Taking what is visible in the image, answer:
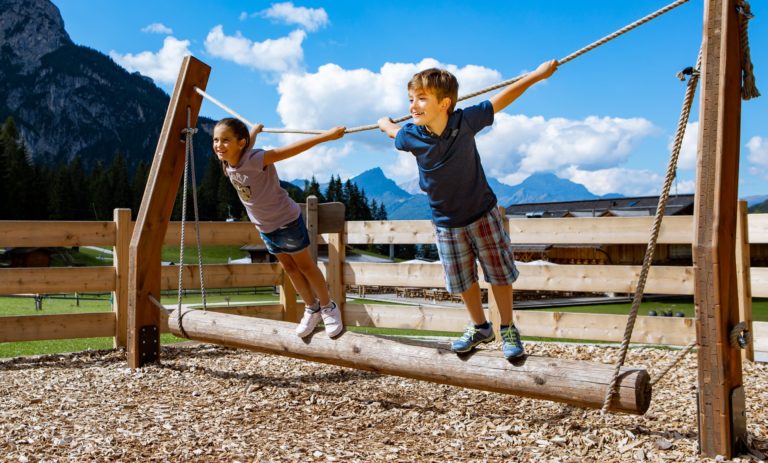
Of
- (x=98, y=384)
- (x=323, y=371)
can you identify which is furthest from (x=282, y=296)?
(x=98, y=384)

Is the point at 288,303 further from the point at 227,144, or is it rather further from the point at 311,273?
the point at 227,144

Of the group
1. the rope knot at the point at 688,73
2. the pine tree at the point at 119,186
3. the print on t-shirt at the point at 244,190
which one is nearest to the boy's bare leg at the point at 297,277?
the print on t-shirt at the point at 244,190

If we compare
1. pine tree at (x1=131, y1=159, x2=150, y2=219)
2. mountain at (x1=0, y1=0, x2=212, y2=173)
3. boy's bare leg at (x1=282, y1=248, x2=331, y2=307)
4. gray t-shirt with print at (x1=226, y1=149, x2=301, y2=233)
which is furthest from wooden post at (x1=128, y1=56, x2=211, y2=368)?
mountain at (x1=0, y1=0, x2=212, y2=173)

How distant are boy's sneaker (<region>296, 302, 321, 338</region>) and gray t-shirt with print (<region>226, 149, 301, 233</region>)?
637 millimetres

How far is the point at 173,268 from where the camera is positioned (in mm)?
7578

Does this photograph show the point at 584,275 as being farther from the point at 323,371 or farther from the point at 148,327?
the point at 148,327

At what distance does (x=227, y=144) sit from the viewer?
433cm

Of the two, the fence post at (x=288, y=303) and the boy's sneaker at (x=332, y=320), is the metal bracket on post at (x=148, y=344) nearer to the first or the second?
the fence post at (x=288, y=303)

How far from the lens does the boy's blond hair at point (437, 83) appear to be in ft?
10.7

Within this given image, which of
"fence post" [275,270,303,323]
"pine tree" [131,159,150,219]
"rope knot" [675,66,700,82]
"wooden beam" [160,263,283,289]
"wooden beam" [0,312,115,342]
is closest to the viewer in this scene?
"rope knot" [675,66,700,82]

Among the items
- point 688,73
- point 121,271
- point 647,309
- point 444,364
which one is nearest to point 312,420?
point 444,364

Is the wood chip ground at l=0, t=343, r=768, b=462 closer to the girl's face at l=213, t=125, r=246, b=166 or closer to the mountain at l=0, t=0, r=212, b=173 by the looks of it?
the girl's face at l=213, t=125, r=246, b=166

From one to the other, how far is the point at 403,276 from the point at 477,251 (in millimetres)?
4095

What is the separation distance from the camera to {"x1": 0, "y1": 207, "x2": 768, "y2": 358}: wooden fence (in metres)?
6.26
